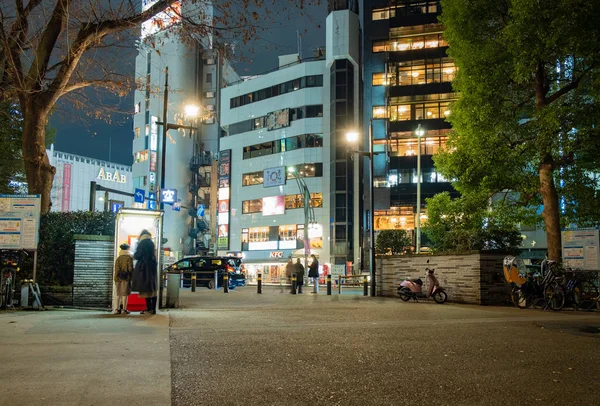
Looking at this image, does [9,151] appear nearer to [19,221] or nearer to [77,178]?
[19,221]

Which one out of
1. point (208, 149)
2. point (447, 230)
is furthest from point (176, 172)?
point (447, 230)

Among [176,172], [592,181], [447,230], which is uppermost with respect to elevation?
[176,172]

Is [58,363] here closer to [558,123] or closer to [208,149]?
[558,123]

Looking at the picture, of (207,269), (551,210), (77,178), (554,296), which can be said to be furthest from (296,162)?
(77,178)

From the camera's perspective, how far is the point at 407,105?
2009 inches

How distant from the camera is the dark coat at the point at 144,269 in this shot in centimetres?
1150

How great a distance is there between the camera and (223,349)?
6547 mm

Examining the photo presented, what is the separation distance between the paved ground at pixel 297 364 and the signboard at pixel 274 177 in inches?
1879

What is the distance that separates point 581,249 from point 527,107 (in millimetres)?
5255

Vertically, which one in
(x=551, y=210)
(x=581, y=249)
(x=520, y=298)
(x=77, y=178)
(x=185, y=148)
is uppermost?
(x=77, y=178)

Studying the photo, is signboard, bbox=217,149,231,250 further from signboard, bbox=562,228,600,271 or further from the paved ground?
the paved ground

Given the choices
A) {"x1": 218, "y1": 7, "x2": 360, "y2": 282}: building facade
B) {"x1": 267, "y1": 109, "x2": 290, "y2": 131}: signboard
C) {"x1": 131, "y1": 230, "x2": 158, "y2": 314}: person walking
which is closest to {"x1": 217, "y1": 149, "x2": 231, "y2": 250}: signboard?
{"x1": 218, "y1": 7, "x2": 360, "y2": 282}: building facade

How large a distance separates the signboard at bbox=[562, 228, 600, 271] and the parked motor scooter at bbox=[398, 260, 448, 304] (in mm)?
3742

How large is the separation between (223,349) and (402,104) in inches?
1848
